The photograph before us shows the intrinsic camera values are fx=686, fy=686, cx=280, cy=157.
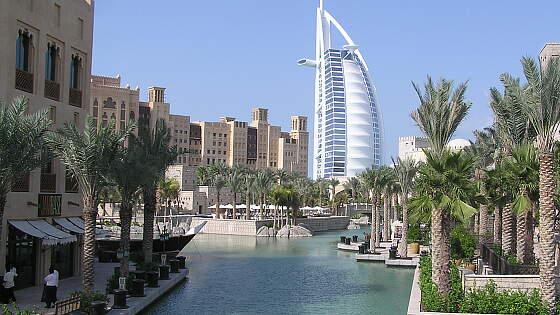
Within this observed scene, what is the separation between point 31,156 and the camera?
19000mm

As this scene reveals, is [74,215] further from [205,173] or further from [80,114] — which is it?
[205,173]

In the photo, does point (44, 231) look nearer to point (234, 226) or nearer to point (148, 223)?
point (148, 223)

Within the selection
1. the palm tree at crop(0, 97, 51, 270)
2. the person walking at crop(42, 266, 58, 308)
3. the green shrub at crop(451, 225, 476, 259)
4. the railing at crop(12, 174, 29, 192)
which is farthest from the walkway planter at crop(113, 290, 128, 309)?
the green shrub at crop(451, 225, 476, 259)

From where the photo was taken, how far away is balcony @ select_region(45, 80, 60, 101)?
25.7m

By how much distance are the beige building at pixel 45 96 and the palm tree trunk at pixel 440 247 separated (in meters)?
12.6

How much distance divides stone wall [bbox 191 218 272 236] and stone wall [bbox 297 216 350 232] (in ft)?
20.2

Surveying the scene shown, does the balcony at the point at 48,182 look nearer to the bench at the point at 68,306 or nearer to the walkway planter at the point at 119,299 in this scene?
the walkway planter at the point at 119,299

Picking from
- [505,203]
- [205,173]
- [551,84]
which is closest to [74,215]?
[505,203]

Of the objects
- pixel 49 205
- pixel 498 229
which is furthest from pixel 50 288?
pixel 498 229

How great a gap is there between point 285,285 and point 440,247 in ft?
39.3

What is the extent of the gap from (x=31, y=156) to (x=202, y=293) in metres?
11.4

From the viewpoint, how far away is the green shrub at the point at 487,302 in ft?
60.4

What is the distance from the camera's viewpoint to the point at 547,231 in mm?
18422

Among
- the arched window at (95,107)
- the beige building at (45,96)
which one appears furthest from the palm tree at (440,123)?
the arched window at (95,107)
